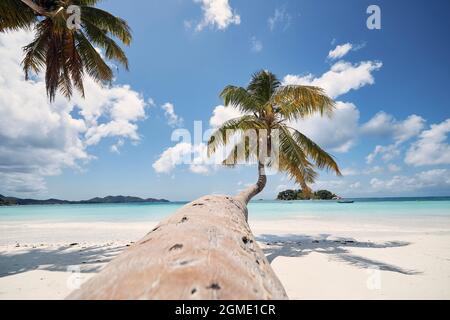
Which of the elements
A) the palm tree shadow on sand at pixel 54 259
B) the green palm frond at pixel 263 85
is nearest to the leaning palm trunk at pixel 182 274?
the palm tree shadow on sand at pixel 54 259

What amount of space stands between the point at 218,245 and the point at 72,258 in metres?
6.68

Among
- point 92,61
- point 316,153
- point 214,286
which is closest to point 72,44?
point 92,61

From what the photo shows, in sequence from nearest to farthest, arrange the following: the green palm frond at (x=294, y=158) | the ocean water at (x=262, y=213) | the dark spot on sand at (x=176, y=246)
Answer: the dark spot on sand at (x=176, y=246), the green palm frond at (x=294, y=158), the ocean water at (x=262, y=213)

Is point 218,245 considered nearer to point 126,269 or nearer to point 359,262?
point 126,269

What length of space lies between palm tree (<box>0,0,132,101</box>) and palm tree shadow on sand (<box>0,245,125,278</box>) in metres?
4.79

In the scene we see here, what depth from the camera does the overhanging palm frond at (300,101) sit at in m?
6.89

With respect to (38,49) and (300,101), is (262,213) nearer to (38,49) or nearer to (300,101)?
(300,101)

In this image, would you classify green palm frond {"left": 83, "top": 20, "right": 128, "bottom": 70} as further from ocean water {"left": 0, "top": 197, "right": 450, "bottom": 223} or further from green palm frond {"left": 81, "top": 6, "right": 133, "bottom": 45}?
ocean water {"left": 0, "top": 197, "right": 450, "bottom": 223}

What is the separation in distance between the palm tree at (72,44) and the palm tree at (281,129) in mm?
4560

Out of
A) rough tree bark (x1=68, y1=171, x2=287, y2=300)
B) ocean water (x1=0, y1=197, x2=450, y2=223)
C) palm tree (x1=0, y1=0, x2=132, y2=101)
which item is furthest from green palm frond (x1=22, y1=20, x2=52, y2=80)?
ocean water (x1=0, y1=197, x2=450, y2=223)

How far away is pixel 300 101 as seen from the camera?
7266 millimetres

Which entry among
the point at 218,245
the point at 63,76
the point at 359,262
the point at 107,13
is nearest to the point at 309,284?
the point at 359,262

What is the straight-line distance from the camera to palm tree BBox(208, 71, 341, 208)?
713 cm

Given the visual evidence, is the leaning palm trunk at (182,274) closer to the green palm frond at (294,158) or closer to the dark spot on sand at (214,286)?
the dark spot on sand at (214,286)
